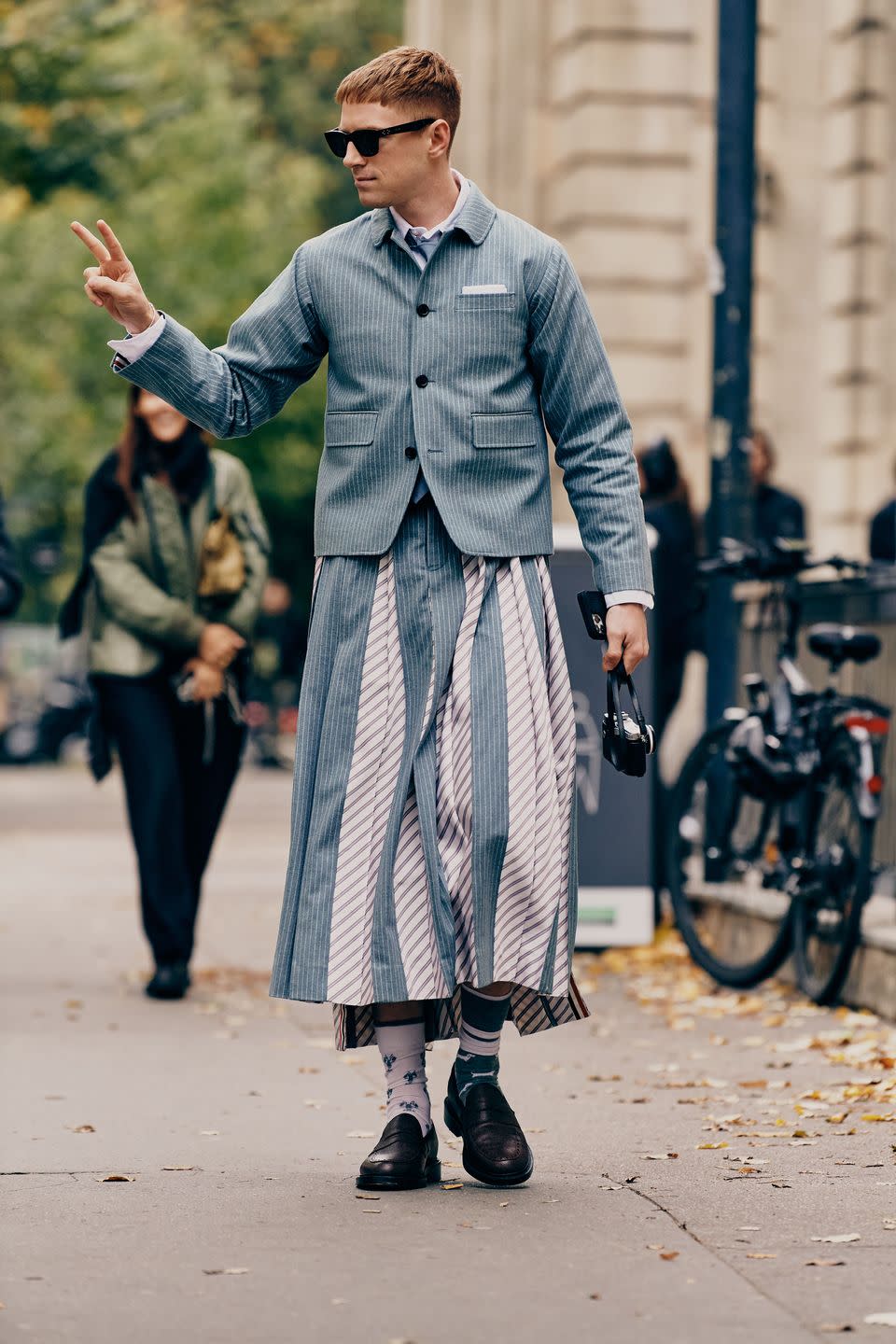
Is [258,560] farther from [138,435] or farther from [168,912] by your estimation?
[168,912]

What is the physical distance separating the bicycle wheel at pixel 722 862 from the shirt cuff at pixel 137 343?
380 centimetres

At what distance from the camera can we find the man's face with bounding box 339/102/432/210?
474 cm

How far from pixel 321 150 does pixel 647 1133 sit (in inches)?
1528

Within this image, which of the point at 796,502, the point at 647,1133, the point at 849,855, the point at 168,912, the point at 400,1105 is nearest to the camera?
the point at 400,1105

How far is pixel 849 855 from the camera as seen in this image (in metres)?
7.38

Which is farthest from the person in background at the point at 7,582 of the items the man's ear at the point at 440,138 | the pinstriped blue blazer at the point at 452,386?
the man's ear at the point at 440,138

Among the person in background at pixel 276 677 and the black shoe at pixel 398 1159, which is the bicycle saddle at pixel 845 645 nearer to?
the black shoe at pixel 398 1159

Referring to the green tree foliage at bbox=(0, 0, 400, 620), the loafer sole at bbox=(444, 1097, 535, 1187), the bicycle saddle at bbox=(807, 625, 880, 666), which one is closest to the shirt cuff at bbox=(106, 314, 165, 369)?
the loafer sole at bbox=(444, 1097, 535, 1187)

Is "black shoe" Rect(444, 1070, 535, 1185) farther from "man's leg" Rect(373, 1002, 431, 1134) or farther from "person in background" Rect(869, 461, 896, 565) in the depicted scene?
"person in background" Rect(869, 461, 896, 565)

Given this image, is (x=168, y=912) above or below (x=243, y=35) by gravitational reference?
below

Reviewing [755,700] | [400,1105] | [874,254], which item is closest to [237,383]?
[400,1105]

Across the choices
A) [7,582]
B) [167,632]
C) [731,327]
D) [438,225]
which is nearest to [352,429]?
[438,225]

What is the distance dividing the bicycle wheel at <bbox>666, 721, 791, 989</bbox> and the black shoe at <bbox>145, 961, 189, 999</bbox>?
170cm

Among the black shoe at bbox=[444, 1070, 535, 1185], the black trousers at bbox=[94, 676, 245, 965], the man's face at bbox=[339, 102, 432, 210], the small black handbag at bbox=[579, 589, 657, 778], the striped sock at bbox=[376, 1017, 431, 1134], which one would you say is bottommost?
the black shoe at bbox=[444, 1070, 535, 1185]
